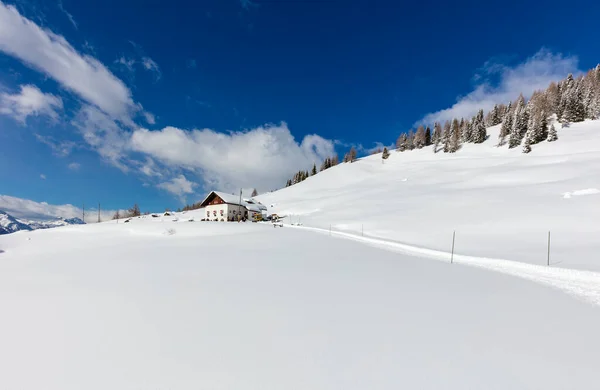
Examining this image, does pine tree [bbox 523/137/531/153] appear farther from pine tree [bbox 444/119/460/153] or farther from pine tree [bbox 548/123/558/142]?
pine tree [bbox 444/119/460/153]

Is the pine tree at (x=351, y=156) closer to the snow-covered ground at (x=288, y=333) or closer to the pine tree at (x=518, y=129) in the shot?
the pine tree at (x=518, y=129)

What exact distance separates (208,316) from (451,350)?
16.8ft

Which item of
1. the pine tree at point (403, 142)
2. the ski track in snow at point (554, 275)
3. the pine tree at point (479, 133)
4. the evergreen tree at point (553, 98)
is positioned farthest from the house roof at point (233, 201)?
the evergreen tree at point (553, 98)

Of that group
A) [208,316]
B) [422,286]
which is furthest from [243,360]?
[422,286]

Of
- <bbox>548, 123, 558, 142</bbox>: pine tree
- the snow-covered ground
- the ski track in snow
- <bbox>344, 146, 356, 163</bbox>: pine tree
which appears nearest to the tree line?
<bbox>548, 123, 558, 142</bbox>: pine tree

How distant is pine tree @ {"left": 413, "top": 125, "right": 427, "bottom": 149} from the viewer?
107 meters

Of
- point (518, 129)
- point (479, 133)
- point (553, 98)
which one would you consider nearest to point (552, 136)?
point (518, 129)

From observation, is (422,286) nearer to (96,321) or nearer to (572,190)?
(96,321)

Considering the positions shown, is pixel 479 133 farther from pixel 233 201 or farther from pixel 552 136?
pixel 233 201

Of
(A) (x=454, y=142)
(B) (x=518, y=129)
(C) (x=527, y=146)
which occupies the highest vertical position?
(A) (x=454, y=142)

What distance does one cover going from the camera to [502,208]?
28234mm

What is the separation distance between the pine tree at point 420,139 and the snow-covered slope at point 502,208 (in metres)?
42.5

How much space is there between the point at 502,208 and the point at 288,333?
33409mm

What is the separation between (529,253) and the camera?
52.3 feet
